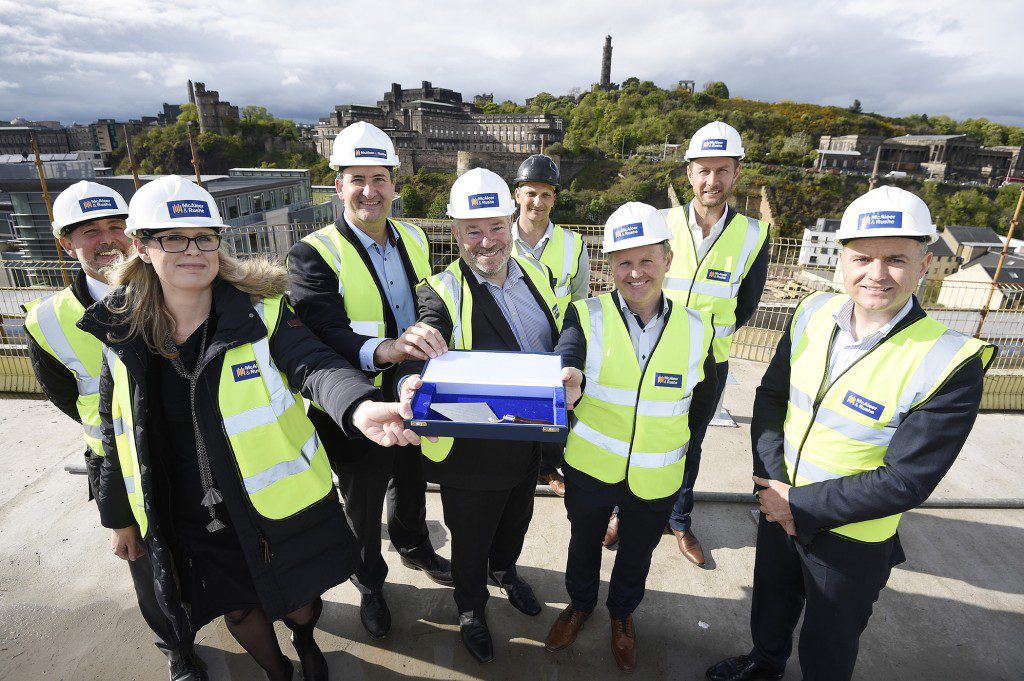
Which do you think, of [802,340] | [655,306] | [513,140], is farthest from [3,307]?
[513,140]

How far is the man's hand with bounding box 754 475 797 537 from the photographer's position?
216 cm

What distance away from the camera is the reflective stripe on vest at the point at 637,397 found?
2352 mm

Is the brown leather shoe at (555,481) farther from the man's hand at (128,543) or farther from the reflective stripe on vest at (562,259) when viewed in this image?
the man's hand at (128,543)

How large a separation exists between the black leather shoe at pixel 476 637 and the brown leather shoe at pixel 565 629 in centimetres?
33

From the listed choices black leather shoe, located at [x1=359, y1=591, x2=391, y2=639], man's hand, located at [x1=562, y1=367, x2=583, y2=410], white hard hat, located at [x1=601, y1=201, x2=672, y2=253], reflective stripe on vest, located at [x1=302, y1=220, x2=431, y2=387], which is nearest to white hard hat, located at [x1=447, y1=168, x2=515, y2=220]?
white hard hat, located at [x1=601, y1=201, x2=672, y2=253]

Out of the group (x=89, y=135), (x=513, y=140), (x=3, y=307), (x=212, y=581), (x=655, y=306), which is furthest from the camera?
(x=89, y=135)

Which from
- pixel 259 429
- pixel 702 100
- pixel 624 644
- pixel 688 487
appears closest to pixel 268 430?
pixel 259 429

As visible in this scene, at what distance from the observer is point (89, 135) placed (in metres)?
80.1

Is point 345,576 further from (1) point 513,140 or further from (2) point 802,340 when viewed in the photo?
(1) point 513,140

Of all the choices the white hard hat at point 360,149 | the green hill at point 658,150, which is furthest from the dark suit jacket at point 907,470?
the green hill at point 658,150

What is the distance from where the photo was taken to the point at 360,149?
2695 mm

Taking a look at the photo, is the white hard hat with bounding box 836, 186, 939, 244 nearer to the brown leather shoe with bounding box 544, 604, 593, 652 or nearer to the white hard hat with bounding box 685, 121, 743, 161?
the white hard hat with bounding box 685, 121, 743, 161

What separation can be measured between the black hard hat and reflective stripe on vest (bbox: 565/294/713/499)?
5.15 ft

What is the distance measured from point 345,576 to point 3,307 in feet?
24.2
